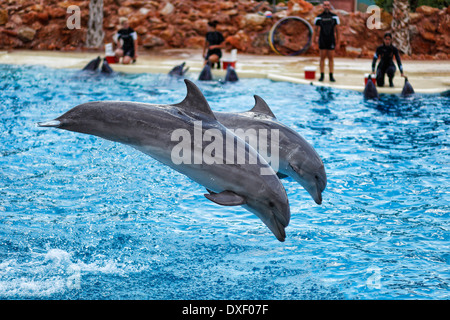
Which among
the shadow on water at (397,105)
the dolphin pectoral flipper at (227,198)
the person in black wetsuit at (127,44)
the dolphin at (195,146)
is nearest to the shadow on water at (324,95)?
the shadow on water at (397,105)

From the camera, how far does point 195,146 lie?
4496 mm

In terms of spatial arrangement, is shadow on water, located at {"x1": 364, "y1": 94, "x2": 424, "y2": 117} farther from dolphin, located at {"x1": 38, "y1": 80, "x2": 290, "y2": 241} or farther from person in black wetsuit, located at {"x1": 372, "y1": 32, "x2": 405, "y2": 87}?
dolphin, located at {"x1": 38, "y1": 80, "x2": 290, "y2": 241}

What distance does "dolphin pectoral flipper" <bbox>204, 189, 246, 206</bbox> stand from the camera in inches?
168

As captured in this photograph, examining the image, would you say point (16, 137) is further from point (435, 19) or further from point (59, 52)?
point (435, 19)

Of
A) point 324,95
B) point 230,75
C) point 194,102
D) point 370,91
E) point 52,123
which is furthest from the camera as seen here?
point 230,75

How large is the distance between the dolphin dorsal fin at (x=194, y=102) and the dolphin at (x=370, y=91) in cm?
893

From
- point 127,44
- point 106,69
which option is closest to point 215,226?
point 106,69

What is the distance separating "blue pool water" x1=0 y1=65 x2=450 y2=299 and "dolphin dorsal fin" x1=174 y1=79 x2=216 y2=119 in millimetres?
1609

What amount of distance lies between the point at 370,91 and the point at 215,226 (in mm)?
7390

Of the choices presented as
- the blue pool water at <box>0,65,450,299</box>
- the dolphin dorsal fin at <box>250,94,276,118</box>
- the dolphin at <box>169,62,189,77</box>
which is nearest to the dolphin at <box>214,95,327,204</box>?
the dolphin dorsal fin at <box>250,94,276,118</box>

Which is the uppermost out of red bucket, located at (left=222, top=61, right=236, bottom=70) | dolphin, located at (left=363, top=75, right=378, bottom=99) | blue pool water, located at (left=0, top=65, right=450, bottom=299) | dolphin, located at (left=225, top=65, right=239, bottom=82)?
red bucket, located at (left=222, top=61, right=236, bottom=70)

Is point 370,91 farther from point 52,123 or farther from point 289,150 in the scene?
point 52,123

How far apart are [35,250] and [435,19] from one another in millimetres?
17451

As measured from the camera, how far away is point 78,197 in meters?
7.54
